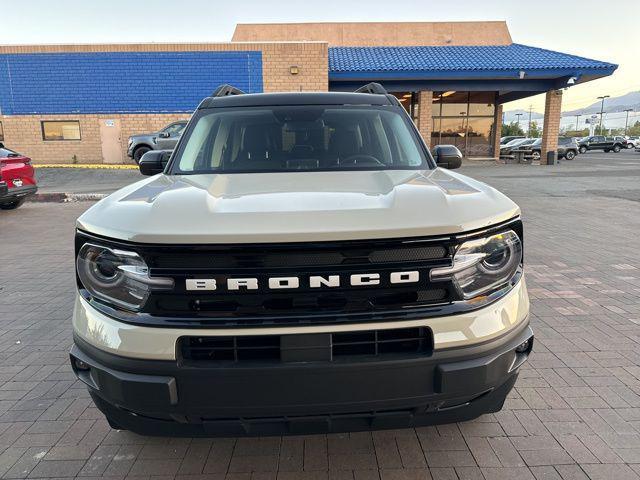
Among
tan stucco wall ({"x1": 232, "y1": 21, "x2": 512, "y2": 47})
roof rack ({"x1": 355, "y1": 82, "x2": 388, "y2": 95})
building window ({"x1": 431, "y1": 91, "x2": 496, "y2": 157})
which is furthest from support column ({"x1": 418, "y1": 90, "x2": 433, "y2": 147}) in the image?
roof rack ({"x1": 355, "y1": 82, "x2": 388, "y2": 95})

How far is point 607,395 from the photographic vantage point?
3035 mm

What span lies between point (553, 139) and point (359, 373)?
2656 centimetres

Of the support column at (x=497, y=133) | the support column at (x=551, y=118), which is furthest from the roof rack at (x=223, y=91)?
the support column at (x=497, y=133)

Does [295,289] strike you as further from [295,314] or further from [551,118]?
[551,118]

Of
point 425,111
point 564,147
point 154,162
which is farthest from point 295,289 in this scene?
point 564,147

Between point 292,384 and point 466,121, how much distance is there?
96.6 ft

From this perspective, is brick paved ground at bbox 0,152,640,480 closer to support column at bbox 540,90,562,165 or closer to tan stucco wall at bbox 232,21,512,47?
support column at bbox 540,90,562,165

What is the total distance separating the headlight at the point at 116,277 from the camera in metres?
1.84

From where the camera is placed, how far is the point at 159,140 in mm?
18375

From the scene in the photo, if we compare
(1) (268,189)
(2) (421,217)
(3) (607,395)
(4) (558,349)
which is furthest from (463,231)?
(4) (558,349)

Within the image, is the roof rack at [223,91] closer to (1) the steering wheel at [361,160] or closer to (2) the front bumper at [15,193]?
(1) the steering wheel at [361,160]

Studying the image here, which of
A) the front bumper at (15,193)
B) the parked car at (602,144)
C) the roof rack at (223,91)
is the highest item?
the roof rack at (223,91)

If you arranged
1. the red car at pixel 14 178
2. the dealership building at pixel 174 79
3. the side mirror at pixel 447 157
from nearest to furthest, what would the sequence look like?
the side mirror at pixel 447 157, the red car at pixel 14 178, the dealership building at pixel 174 79

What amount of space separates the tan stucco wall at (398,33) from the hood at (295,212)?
1084 inches
